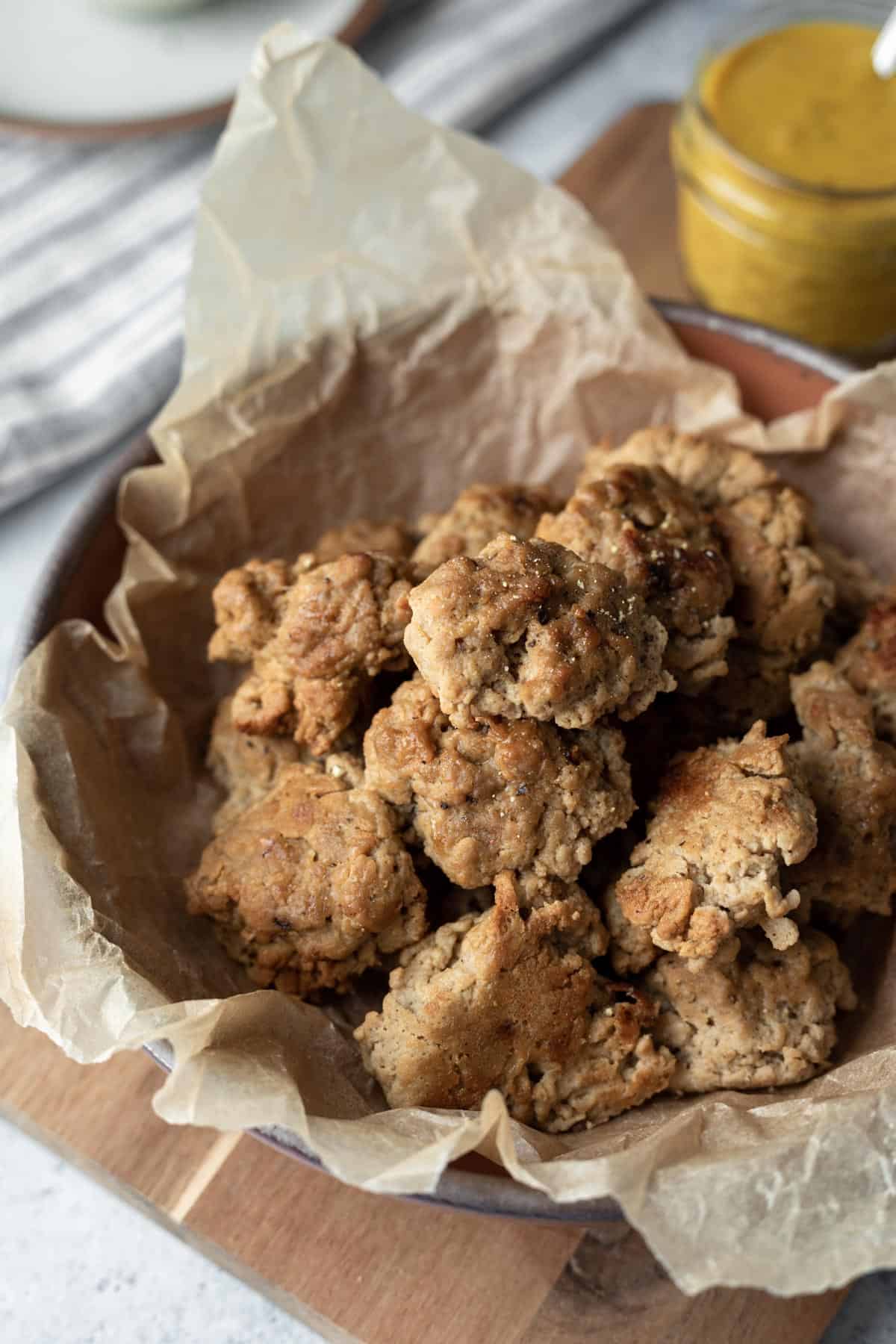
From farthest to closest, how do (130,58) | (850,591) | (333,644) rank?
(130,58) → (850,591) → (333,644)

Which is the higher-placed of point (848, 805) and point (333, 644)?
point (333, 644)

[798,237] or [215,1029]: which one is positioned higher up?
[215,1029]

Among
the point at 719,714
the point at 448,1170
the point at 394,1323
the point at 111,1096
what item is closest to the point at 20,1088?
the point at 111,1096

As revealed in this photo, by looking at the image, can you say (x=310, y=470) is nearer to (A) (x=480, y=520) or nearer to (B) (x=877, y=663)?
(A) (x=480, y=520)

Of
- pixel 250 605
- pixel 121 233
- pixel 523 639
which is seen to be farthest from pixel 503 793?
pixel 121 233

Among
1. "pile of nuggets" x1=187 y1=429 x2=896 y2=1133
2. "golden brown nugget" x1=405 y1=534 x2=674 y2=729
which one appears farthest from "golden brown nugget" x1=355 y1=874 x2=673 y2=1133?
"golden brown nugget" x1=405 y1=534 x2=674 y2=729

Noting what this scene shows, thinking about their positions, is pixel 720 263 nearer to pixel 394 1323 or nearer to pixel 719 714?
pixel 719 714
